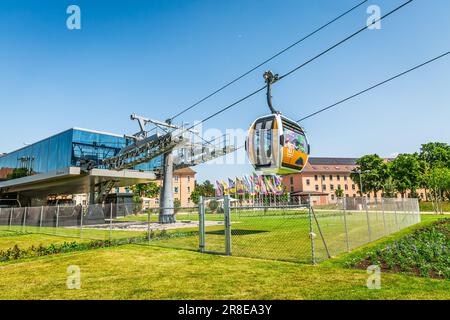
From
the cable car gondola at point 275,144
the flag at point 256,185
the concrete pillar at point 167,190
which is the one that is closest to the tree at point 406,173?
the flag at point 256,185

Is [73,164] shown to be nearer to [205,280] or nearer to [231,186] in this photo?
[205,280]

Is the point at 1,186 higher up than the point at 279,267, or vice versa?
the point at 1,186

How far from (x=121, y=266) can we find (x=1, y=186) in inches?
1659

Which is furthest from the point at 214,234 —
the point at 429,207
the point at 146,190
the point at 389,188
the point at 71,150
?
the point at 146,190

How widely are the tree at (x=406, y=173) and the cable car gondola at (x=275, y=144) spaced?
73.2 metres

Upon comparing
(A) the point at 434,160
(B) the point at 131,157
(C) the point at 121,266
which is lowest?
(C) the point at 121,266

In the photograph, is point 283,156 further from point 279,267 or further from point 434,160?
point 434,160

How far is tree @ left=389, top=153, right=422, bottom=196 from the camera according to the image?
240 feet

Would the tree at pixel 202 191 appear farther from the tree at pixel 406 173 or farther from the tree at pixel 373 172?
the tree at pixel 406 173

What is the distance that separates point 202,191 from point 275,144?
9555cm
